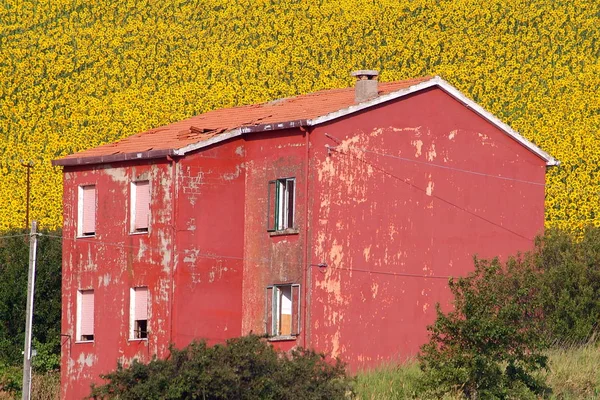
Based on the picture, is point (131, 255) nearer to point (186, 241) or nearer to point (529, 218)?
point (186, 241)

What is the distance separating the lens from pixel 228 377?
26.8 meters

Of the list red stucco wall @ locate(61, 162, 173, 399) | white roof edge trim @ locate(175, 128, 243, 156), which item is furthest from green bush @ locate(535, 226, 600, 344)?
red stucco wall @ locate(61, 162, 173, 399)

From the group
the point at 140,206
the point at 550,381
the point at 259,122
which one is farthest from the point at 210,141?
the point at 550,381

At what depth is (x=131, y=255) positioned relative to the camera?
35500mm

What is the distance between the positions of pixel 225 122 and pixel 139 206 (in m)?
3.41

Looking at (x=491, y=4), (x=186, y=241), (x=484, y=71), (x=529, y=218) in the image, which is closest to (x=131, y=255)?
(x=186, y=241)

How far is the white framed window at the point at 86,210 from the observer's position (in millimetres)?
37103

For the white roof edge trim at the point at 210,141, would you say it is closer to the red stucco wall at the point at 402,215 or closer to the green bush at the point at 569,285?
the red stucco wall at the point at 402,215

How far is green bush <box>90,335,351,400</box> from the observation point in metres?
27.0

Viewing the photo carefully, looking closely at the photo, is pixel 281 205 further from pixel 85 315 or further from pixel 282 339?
pixel 85 315

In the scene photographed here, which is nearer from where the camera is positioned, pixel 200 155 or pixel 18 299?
pixel 200 155

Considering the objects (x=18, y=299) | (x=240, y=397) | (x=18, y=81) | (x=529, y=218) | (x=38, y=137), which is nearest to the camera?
(x=240, y=397)

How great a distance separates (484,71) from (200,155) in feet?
89.5

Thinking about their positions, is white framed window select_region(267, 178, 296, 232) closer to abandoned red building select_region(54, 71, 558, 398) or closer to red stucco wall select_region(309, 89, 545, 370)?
abandoned red building select_region(54, 71, 558, 398)
